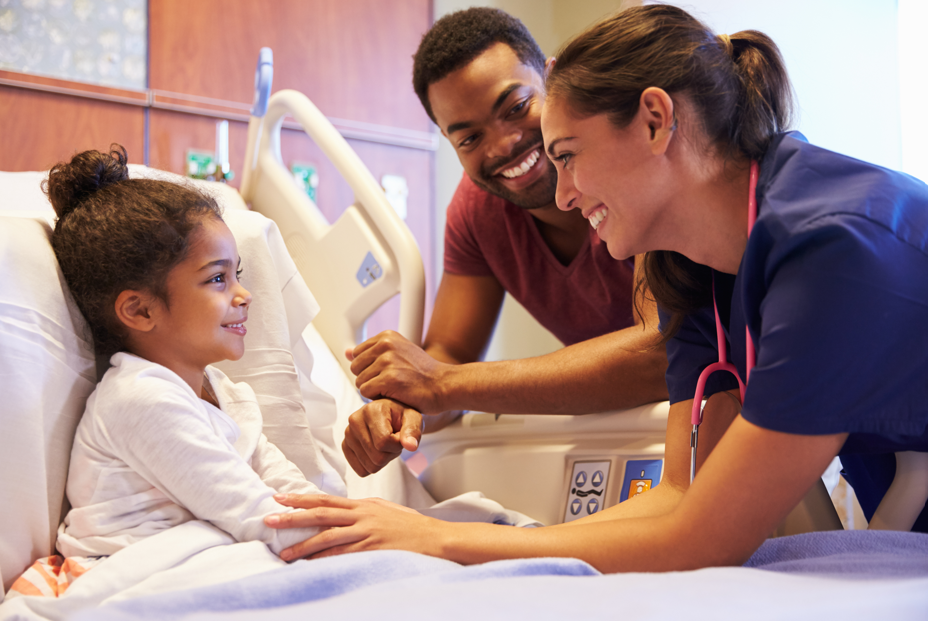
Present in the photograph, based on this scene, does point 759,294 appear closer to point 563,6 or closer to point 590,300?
point 590,300

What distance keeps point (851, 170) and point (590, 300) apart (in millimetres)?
999

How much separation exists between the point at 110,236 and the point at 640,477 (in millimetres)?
1016

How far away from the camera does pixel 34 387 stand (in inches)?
42.1

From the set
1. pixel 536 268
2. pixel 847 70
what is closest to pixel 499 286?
pixel 536 268

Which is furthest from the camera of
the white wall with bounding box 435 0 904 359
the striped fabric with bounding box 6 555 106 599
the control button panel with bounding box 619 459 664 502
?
the white wall with bounding box 435 0 904 359

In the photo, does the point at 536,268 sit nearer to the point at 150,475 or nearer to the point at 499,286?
the point at 499,286

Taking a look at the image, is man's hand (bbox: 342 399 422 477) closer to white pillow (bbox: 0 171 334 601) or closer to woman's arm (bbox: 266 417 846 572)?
white pillow (bbox: 0 171 334 601)

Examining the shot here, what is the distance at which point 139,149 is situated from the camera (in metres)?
2.75

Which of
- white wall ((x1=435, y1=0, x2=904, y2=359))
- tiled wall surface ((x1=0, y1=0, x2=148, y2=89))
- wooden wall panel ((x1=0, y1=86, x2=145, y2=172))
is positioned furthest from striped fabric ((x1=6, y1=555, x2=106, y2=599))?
white wall ((x1=435, y1=0, x2=904, y2=359))

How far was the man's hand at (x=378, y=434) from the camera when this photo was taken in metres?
1.46

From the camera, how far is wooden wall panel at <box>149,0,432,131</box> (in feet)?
9.25

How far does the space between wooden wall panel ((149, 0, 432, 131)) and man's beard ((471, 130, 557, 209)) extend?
150 cm

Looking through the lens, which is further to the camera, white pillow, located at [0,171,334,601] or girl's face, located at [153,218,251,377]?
girl's face, located at [153,218,251,377]

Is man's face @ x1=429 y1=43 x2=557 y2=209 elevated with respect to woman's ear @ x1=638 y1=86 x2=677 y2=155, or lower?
lower
